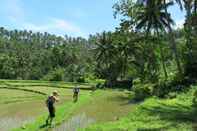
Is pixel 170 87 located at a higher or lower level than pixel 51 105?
higher

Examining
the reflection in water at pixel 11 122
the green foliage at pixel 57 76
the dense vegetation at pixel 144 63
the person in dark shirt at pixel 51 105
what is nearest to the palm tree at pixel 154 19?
the dense vegetation at pixel 144 63

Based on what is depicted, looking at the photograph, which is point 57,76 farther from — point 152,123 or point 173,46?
point 152,123

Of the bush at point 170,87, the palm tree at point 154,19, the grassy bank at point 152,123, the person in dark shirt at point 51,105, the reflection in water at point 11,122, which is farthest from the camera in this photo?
the palm tree at point 154,19

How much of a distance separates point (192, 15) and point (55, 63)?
80.3 metres

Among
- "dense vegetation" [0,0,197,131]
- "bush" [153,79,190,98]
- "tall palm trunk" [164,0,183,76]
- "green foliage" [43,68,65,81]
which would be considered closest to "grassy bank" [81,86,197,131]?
"dense vegetation" [0,0,197,131]

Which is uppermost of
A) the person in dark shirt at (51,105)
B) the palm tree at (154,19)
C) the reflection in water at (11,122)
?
the palm tree at (154,19)

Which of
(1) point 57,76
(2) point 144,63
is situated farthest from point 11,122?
(1) point 57,76

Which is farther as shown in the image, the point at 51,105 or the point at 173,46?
the point at 173,46

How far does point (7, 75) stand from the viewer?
105 metres

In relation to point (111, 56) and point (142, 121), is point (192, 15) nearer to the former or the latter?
point (142, 121)

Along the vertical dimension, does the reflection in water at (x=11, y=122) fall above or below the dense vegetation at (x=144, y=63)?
below

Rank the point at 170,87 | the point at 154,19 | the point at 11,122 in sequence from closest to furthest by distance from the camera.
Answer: the point at 11,122, the point at 170,87, the point at 154,19

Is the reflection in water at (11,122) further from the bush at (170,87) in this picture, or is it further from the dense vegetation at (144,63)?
the bush at (170,87)

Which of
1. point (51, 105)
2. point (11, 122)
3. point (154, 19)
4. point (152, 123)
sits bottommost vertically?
point (11, 122)
